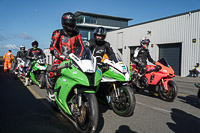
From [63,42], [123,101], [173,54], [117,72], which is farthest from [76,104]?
[173,54]

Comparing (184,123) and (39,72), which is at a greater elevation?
(39,72)

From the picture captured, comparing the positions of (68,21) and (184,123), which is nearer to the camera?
(184,123)

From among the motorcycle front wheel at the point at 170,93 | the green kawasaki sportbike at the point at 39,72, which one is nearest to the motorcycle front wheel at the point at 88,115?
the motorcycle front wheel at the point at 170,93

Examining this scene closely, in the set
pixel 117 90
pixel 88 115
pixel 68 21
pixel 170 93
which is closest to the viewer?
pixel 88 115

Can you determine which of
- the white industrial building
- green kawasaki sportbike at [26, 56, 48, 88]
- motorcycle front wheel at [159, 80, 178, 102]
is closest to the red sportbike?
motorcycle front wheel at [159, 80, 178, 102]

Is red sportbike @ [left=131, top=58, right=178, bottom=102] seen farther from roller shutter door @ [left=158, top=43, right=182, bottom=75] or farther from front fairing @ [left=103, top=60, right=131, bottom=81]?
roller shutter door @ [left=158, top=43, right=182, bottom=75]

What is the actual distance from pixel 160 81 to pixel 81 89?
3680 mm

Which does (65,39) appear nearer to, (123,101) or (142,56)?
(123,101)

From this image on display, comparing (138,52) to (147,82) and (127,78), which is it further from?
(127,78)

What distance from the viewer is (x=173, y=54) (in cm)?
1712

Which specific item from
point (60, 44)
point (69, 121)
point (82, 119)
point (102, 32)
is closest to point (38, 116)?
point (69, 121)

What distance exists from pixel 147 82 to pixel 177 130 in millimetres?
2811

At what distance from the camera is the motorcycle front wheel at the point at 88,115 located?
2.57m

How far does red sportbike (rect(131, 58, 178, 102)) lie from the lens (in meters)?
5.42
